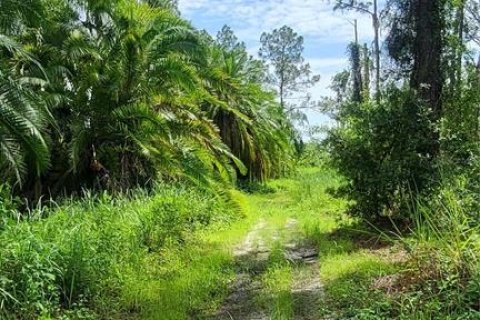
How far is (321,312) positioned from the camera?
497cm

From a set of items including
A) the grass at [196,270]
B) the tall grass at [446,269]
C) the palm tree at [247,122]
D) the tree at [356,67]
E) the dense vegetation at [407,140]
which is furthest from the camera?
the tree at [356,67]

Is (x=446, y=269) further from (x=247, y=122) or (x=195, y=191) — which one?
(x=247, y=122)

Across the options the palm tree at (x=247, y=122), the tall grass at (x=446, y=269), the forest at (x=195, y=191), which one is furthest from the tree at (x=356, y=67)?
the tall grass at (x=446, y=269)

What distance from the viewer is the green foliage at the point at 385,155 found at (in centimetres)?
812

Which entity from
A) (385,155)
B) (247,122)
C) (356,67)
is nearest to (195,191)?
(385,155)

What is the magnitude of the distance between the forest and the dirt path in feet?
0.11

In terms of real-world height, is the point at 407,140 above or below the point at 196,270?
above

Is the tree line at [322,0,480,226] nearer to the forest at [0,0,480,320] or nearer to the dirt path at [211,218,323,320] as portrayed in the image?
the forest at [0,0,480,320]

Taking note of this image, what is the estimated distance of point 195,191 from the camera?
11844 millimetres

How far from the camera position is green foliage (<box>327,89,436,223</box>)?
812 centimetres

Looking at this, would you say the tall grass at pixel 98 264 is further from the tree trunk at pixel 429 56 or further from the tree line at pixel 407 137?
the tree trunk at pixel 429 56

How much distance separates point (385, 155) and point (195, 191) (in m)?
4.75

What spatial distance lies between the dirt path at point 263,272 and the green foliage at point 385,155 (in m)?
1.36

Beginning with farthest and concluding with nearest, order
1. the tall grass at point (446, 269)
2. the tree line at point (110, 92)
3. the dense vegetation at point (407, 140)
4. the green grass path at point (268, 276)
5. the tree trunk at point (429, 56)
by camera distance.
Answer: the tree line at point (110, 92), the tree trunk at point (429, 56), the dense vegetation at point (407, 140), the green grass path at point (268, 276), the tall grass at point (446, 269)
